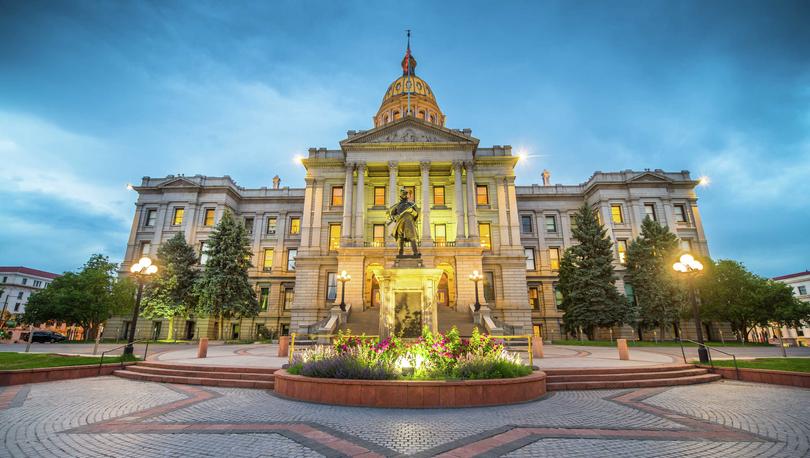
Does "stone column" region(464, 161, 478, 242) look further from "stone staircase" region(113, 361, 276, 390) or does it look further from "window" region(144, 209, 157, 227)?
"window" region(144, 209, 157, 227)

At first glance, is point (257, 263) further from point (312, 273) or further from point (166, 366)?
point (166, 366)

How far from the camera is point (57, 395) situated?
8633 millimetres

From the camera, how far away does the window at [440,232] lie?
113 ft

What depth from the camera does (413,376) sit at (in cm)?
859

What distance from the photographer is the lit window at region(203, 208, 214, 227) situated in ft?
137

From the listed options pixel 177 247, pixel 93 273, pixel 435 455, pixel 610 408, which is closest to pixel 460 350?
pixel 610 408

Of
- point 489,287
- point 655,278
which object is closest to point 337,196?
point 489,287

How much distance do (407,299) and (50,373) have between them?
11.9 m

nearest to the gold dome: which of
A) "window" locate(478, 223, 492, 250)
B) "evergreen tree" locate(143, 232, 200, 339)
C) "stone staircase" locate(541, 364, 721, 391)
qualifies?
"window" locate(478, 223, 492, 250)

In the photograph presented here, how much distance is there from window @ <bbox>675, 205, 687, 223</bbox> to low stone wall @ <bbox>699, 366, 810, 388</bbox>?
34526 millimetres

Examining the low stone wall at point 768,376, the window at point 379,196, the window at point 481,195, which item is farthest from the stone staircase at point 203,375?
the window at point 481,195

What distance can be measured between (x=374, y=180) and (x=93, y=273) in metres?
26.8

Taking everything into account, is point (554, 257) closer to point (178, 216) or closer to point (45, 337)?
point (178, 216)

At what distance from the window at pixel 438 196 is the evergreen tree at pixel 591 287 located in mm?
13271
